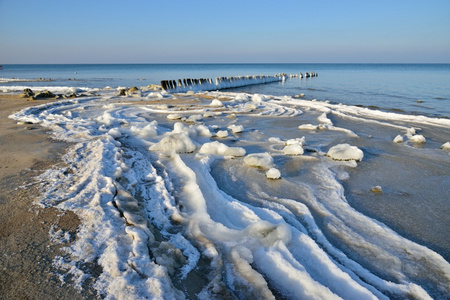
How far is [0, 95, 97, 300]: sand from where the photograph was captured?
1.95 metres

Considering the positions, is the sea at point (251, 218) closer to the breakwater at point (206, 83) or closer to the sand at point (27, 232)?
the sand at point (27, 232)

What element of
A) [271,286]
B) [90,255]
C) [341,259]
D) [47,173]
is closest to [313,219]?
[341,259]

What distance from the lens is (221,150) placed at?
5395 millimetres

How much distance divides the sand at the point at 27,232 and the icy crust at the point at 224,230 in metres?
0.11

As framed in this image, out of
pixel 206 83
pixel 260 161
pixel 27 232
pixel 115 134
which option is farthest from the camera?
pixel 206 83

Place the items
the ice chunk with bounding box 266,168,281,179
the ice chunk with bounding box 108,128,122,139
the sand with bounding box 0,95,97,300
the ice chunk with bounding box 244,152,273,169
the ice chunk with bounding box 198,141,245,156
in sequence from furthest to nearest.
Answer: the ice chunk with bounding box 108,128,122,139 < the ice chunk with bounding box 198,141,245,156 < the ice chunk with bounding box 244,152,273,169 < the ice chunk with bounding box 266,168,281,179 < the sand with bounding box 0,95,97,300

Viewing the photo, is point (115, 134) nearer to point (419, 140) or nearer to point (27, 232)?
point (27, 232)

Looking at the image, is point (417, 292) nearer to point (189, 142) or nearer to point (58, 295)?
point (58, 295)

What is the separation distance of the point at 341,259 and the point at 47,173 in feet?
12.8

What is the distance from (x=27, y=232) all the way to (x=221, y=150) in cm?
336

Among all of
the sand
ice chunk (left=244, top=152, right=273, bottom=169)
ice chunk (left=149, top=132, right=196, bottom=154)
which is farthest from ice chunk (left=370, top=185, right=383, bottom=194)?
the sand

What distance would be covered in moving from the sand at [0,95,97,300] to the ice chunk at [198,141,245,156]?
8.06 ft

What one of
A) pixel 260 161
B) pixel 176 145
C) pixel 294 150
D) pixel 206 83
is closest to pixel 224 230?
pixel 260 161

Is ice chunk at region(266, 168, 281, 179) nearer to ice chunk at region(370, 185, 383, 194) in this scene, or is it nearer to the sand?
ice chunk at region(370, 185, 383, 194)
